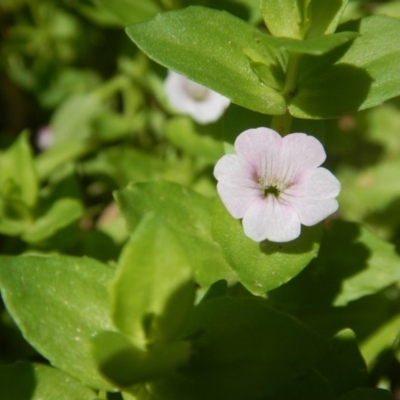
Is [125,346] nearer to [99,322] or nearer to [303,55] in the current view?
[99,322]

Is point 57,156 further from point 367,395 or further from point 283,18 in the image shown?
point 367,395

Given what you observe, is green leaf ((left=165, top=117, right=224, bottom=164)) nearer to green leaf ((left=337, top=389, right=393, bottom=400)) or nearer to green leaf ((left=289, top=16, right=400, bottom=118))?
green leaf ((left=289, top=16, right=400, bottom=118))

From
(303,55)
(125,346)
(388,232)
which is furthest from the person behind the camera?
(388,232)

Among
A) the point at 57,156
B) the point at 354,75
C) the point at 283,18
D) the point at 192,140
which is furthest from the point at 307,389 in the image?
the point at 57,156

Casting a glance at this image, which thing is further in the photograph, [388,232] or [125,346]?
[388,232]

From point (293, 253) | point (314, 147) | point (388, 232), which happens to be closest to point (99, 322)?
point (293, 253)
